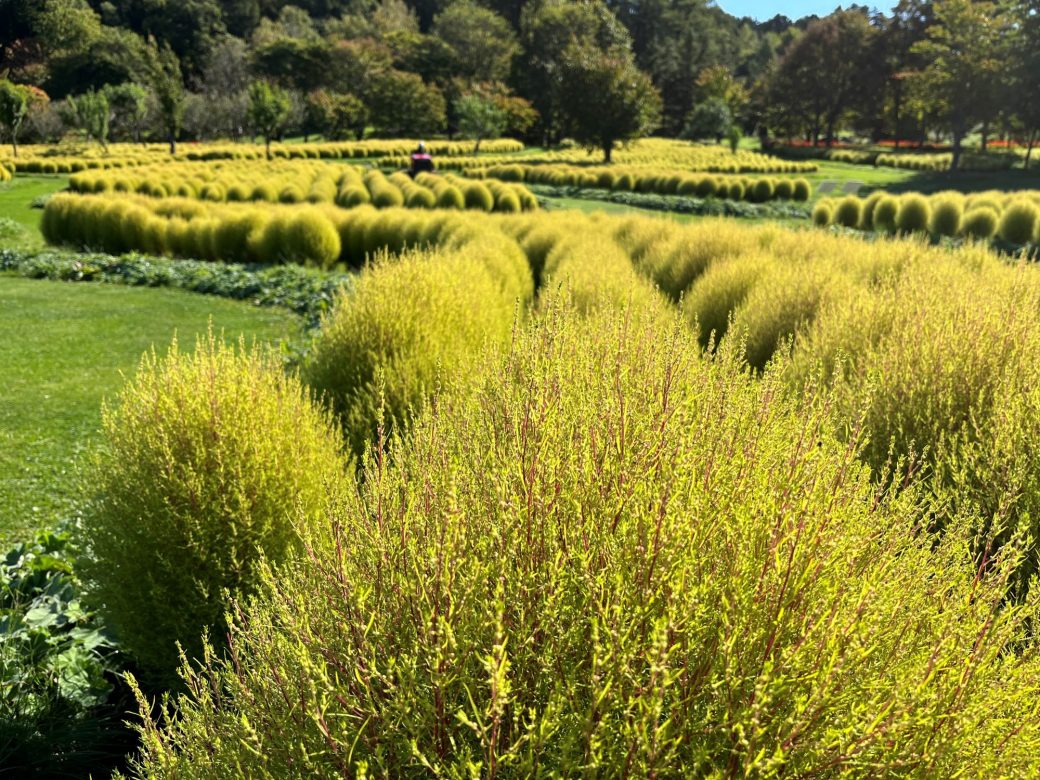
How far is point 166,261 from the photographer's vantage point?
14773 millimetres

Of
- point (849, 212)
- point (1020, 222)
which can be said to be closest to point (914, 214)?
point (849, 212)

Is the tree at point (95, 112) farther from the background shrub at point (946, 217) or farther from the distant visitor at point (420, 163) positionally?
the background shrub at point (946, 217)

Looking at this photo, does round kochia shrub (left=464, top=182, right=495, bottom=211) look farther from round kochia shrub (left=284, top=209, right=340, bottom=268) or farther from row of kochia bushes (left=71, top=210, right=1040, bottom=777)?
row of kochia bushes (left=71, top=210, right=1040, bottom=777)

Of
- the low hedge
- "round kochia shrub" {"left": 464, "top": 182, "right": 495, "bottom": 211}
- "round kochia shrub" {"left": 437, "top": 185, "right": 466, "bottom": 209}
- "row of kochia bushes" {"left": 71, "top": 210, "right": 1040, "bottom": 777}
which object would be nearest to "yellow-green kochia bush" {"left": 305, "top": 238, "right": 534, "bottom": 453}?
"row of kochia bushes" {"left": 71, "top": 210, "right": 1040, "bottom": 777}

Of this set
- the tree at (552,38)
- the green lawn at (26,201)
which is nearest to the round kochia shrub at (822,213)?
the green lawn at (26,201)

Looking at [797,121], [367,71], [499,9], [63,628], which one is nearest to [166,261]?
[63,628]

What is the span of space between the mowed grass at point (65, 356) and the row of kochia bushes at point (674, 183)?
23.2 meters

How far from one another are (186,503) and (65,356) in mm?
7190

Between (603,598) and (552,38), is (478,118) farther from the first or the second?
(603,598)

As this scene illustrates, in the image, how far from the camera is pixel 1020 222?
17.1m

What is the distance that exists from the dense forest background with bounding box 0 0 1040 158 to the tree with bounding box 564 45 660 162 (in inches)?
4.8

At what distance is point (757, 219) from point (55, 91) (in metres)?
71.5

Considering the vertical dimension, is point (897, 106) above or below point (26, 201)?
above

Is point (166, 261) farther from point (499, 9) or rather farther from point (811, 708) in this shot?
point (499, 9)
